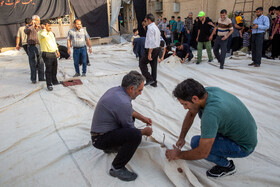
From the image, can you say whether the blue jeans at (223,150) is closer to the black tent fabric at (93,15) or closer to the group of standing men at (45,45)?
the group of standing men at (45,45)

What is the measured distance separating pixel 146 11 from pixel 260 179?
12.6 m

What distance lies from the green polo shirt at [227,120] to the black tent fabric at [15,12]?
1074 cm

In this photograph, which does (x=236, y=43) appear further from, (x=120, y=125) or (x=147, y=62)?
(x=120, y=125)

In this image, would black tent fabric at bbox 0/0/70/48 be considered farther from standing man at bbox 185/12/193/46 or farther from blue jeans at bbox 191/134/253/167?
blue jeans at bbox 191/134/253/167

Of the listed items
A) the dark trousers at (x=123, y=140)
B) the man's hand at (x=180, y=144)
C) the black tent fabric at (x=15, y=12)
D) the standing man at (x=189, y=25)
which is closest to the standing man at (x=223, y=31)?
the standing man at (x=189, y=25)

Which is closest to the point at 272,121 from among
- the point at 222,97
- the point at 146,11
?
the point at 222,97

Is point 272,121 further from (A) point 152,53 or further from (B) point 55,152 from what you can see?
(B) point 55,152

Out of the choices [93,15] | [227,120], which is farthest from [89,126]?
[93,15]

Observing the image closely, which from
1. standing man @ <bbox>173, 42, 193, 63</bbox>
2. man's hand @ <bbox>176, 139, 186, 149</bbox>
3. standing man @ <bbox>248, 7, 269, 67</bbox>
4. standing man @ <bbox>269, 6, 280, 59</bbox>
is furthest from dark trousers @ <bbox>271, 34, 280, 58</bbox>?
man's hand @ <bbox>176, 139, 186, 149</bbox>

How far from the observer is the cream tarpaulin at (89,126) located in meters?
1.84

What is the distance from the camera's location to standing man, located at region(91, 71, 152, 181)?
1739 millimetres

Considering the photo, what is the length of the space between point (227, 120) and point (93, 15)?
11.3 m

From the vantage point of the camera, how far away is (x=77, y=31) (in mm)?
4715

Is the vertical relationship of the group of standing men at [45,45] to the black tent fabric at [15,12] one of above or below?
below
